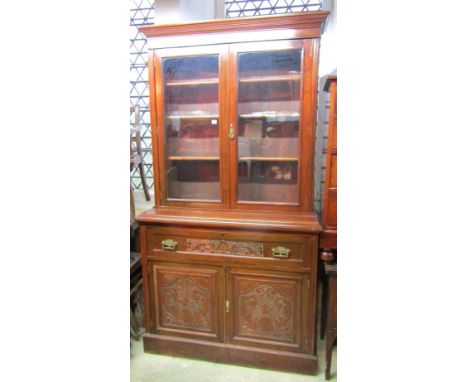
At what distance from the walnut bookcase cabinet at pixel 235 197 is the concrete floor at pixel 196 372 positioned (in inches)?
1.6

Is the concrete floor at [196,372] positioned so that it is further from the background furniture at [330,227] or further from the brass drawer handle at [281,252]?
the brass drawer handle at [281,252]

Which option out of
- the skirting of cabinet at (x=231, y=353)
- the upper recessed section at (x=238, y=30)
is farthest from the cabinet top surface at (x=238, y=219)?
the upper recessed section at (x=238, y=30)

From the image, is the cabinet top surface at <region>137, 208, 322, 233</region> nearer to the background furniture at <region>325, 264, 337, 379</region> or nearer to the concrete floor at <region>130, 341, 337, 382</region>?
the background furniture at <region>325, 264, 337, 379</region>

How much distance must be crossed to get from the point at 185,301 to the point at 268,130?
986mm

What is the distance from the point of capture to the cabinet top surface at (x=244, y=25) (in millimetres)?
1216

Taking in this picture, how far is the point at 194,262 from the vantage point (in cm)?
143

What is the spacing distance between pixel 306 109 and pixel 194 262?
91cm

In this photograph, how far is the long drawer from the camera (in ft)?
4.35

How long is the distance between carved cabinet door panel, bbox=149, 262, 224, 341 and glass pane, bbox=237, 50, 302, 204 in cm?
45

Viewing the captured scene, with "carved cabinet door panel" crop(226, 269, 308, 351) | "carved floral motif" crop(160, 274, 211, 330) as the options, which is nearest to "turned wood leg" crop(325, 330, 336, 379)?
"carved cabinet door panel" crop(226, 269, 308, 351)
